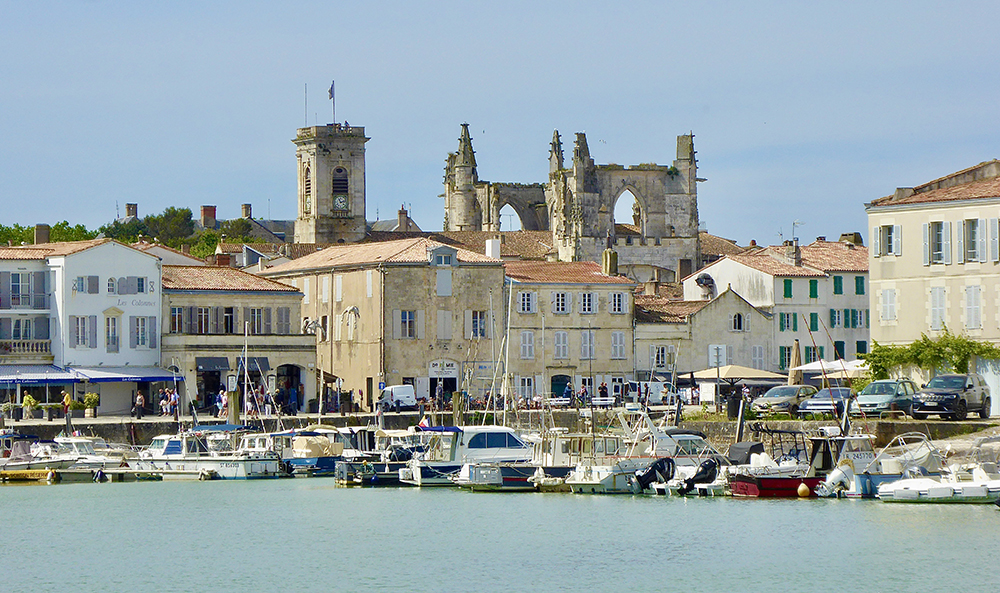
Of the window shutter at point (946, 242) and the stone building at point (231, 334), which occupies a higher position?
the window shutter at point (946, 242)

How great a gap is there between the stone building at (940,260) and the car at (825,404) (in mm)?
3548

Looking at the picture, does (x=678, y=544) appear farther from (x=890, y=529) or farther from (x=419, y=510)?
(x=419, y=510)

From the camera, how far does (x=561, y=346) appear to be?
82.2 meters

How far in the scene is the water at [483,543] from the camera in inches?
1510

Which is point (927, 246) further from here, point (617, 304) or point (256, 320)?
point (256, 320)

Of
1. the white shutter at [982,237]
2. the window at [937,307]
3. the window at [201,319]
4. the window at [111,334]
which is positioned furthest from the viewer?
the window at [201,319]

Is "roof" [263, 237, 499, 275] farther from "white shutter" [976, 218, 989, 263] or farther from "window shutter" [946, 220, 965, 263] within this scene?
"white shutter" [976, 218, 989, 263]

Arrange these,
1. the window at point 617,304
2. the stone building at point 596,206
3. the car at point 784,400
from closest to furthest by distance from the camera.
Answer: the car at point 784,400, the window at point 617,304, the stone building at point 596,206

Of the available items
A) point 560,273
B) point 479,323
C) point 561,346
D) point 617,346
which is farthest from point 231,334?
point 617,346

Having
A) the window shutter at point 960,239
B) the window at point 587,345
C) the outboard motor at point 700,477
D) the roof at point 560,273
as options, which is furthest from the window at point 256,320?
the window shutter at point 960,239

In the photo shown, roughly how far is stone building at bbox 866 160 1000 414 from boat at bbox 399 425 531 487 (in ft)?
44.3

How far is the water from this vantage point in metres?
A: 38.3

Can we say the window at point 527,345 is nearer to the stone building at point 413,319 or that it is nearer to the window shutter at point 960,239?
the stone building at point 413,319

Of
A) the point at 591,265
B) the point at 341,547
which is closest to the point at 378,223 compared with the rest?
the point at 591,265
